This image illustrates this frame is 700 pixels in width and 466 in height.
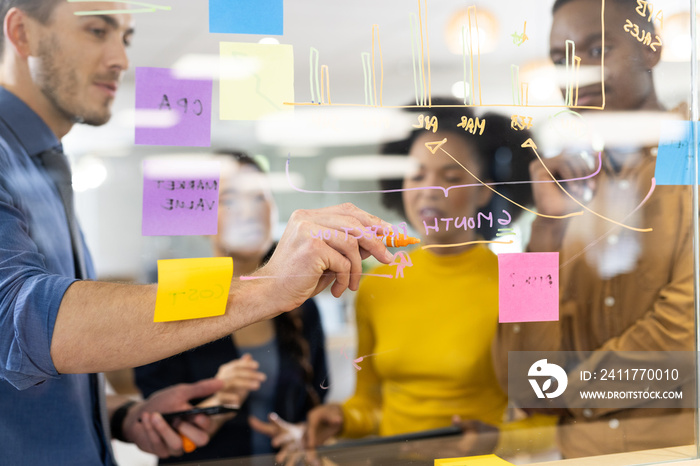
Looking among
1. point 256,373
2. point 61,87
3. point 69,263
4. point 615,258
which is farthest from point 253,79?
point 615,258

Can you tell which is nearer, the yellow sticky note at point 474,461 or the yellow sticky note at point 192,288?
the yellow sticky note at point 192,288

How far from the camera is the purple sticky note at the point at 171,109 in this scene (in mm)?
911

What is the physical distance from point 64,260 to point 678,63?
115 centimetres

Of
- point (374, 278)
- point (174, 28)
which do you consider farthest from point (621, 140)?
point (174, 28)

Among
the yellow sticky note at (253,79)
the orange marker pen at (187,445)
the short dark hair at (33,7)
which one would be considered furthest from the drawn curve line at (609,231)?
the short dark hair at (33,7)

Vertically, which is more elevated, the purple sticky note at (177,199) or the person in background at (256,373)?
the purple sticky note at (177,199)

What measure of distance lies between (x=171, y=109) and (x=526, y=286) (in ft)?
2.21

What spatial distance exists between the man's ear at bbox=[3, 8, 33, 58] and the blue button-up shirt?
7 centimetres

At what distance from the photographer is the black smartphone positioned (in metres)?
1.03

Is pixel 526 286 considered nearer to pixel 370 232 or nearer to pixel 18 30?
pixel 370 232

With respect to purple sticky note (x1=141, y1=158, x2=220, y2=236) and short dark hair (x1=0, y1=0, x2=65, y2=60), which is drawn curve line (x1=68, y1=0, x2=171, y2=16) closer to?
short dark hair (x1=0, y1=0, x2=65, y2=60)

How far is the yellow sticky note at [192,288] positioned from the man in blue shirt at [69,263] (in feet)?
0.04

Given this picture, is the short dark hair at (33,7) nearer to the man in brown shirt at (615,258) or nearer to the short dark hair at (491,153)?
the short dark hair at (491,153)

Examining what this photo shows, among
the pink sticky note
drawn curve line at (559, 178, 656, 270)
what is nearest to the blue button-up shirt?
the pink sticky note
